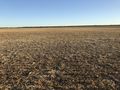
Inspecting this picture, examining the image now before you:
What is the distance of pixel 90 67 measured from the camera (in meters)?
8.44

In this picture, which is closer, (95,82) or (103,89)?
(103,89)

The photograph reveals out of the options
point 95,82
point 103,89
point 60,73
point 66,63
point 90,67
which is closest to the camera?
point 103,89

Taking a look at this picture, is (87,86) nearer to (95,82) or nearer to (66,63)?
(95,82)

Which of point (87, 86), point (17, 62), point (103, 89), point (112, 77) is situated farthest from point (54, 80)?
point (17, 62)

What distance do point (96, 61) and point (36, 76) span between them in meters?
4.01

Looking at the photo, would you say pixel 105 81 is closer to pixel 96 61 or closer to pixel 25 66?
pixel 96 61

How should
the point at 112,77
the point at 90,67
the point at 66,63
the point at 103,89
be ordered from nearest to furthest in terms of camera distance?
1. the point at 103,89
2. the point at 112,77
3. the point at 90,67
4. the point at 66,63

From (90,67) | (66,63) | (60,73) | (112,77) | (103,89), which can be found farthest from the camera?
(66,63)

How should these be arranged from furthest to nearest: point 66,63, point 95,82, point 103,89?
point 66,63 → point 95,82 → point 103,89

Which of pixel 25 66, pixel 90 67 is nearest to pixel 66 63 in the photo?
pixel 90 67

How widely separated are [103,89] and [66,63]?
12.2 feet

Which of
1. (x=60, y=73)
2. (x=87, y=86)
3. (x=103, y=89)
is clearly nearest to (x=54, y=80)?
(x=60, y=73)

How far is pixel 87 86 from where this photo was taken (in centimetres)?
620

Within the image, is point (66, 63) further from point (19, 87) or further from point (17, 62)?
point (19, 87)
